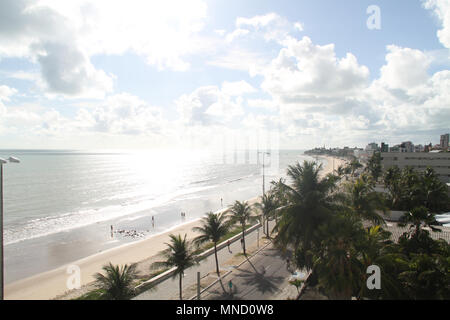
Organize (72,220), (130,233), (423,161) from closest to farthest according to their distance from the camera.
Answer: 1. (130,233)
2. (72,220)
3. (423,161)

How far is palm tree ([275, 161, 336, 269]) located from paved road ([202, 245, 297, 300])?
3189 mm

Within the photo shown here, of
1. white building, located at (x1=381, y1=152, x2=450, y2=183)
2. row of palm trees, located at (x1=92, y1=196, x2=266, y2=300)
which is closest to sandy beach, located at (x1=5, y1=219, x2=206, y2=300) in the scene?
row of palm trees, located at (x1=92, y1=196, x2=266, y2=300)

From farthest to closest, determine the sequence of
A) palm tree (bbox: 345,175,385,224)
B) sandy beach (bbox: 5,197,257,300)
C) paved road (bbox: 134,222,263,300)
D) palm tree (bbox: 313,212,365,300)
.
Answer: sandy beach (bbox: 5,197,257,300) → palm tree (bbox: 345,175,385,224) → paved road (bbox: 134,222,263,300) → palm tree (bbox: 313,212,365,300)

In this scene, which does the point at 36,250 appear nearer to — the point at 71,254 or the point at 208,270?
the point at 71,254

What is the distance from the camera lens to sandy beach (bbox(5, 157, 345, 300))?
22.2 m

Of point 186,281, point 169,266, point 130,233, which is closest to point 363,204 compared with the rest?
point 186,281

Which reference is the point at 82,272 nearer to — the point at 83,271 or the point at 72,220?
the point at 83,271

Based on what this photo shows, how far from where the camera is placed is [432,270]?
1038 centimetres

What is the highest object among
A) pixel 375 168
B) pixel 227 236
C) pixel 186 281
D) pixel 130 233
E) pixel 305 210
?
pixel 305 210

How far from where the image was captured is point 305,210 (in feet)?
48.2

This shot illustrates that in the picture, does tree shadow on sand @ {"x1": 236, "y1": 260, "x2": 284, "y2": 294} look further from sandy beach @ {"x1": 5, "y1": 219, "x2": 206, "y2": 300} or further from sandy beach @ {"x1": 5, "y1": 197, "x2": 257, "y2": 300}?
sandy beach @ {"x1": 5, "y1": 219, "x2": 206, "y2": 300}

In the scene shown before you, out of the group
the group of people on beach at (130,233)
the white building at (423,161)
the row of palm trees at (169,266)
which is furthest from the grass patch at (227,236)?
the white building at (423,161)

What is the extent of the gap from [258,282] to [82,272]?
17193 millimetres

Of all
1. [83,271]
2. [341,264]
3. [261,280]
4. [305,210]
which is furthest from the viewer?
[83,271]
